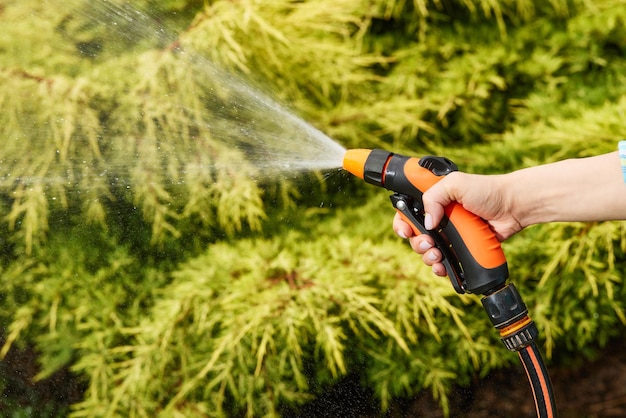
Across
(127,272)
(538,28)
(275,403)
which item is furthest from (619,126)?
(127,272)

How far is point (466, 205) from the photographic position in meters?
1.18

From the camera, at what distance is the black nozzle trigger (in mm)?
1190

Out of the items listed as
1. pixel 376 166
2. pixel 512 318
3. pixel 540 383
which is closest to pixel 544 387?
pixel 540 383

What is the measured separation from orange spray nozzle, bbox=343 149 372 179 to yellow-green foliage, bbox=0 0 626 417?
18.1 inches

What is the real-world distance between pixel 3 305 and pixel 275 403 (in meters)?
0.83

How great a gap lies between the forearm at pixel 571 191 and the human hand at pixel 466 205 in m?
0.02

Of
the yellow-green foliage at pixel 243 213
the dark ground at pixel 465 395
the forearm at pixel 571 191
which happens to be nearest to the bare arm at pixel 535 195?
the forearm at pixel 571 191

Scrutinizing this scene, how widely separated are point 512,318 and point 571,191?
0.30 meters

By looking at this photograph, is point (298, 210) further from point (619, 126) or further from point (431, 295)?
point (619, 126)

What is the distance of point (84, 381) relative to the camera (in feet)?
5.71

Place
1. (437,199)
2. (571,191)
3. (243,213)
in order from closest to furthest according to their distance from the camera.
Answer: (437,199), (571,191), (243,213)

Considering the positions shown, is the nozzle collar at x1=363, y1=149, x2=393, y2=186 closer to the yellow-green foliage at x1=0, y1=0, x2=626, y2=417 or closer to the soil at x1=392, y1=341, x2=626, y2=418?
the yellow-green foliage at x1=0, y1=0, x2=626, y2=417

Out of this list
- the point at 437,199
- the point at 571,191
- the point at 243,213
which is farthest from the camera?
the point at 243,213

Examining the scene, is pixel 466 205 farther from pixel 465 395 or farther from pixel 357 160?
pixel 465 395
